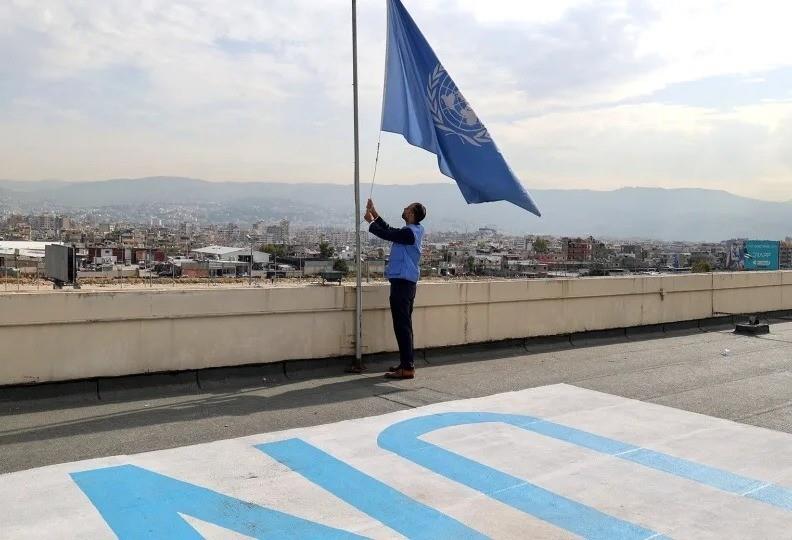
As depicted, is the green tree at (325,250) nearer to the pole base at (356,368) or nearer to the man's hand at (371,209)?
the pole base at (356,368)

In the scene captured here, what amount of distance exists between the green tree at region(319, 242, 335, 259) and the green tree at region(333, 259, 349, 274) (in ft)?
4.89

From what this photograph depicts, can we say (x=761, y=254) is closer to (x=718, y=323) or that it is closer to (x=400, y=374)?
(x=718, y=323)

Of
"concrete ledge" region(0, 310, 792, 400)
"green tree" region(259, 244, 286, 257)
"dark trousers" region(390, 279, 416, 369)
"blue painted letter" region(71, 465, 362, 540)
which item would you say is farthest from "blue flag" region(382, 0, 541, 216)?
"green tree" region(259, 244, 286, 257)

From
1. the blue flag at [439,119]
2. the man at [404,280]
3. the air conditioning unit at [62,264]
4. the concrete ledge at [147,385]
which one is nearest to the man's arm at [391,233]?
the man at [404,280]

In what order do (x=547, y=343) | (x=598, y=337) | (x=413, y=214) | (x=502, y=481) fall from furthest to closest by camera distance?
(x=598, y=337), (x=547, y=343), (x=413, y=214), (x=502, y=481)

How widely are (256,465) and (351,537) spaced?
4.22ft

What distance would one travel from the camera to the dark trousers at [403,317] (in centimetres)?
770

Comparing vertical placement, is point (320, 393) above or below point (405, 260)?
below

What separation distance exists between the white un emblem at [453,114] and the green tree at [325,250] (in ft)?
12.0

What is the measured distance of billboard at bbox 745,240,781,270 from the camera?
18703 millimetres

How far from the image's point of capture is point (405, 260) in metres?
7.69

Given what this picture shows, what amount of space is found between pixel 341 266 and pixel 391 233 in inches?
78.2

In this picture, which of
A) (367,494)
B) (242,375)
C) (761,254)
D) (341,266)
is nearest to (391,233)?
(341,266)

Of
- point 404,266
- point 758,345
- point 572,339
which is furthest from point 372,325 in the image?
point 758,345
